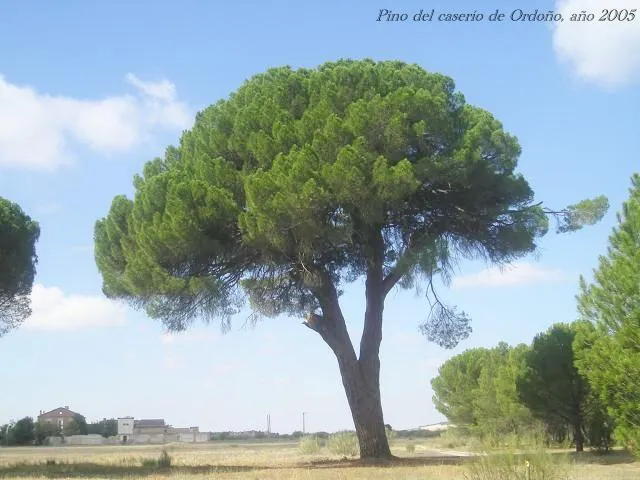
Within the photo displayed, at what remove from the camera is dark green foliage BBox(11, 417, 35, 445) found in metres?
69.2

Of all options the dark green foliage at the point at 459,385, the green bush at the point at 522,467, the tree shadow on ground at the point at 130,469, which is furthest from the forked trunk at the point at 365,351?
the dark green foliage at the point at 459,385

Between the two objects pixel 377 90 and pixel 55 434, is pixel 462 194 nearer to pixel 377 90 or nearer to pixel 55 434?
pixel 377 90

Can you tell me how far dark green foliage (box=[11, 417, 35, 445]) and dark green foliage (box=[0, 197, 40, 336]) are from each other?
50.8 meters

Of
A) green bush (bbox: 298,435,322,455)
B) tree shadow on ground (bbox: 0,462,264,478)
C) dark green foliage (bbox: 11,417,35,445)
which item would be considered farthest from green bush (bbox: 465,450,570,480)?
dark green foliage (bbox: 11,417,35,445)

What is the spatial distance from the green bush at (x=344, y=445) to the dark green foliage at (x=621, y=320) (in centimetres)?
1178

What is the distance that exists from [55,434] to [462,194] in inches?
2729

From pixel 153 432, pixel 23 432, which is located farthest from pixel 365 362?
pixel 153 432

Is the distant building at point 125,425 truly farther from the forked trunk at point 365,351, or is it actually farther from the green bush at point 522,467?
the green bush at point 522,467

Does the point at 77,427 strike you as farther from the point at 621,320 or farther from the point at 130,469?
the point at 621,320

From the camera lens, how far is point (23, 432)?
70.5m

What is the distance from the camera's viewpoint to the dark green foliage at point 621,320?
570 inches

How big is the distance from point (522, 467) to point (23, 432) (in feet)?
227

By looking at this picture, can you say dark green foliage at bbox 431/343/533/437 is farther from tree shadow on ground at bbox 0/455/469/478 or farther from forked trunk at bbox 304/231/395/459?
tree shadow on ground at bbox 0/455/469/478

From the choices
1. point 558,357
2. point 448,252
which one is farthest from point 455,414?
point 448,252
